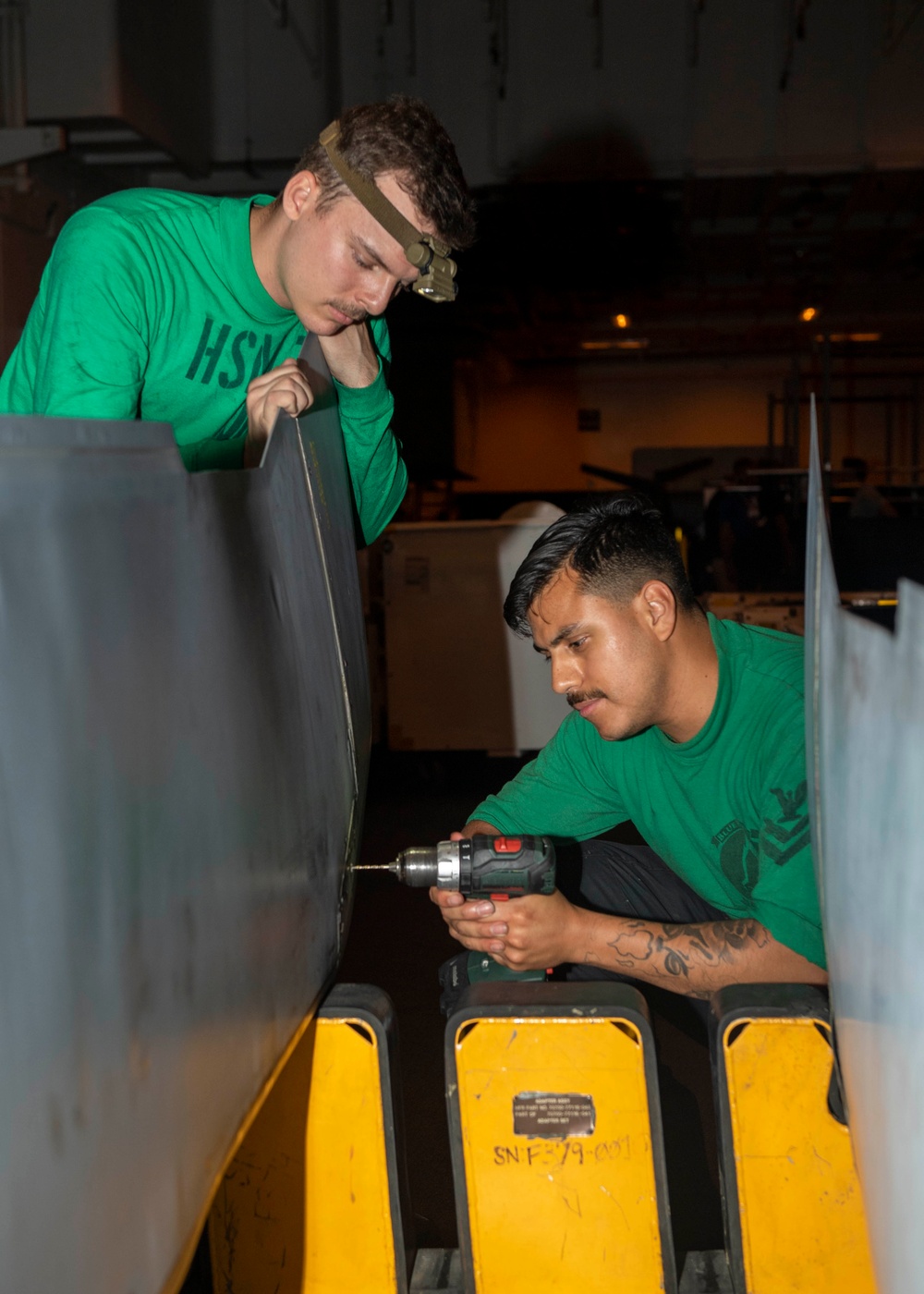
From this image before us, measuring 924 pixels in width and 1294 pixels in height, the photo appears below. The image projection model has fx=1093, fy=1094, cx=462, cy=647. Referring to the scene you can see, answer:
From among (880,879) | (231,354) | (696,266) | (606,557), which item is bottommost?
(880,879)

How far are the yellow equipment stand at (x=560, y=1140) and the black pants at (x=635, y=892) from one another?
0.62m

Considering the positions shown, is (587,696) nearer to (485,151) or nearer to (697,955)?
(697,955)

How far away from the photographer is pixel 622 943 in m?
1.42

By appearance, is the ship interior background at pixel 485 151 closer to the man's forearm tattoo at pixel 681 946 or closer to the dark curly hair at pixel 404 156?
the man's forearm tattoo at pixel 681 946

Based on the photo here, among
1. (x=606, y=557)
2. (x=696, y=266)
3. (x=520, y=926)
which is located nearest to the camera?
(x=520, y=926)

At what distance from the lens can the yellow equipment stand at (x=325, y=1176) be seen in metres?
1.15

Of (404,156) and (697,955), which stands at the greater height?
(404,156)

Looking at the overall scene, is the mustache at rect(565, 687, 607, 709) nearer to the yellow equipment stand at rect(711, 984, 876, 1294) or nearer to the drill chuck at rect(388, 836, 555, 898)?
the drill chuck at rect(388, 836, 555, 898)

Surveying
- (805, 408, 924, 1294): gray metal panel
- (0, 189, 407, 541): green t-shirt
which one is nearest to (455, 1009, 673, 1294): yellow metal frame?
(805, 408, 924, 1294): gray metal panel

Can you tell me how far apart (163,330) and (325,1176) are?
964mm

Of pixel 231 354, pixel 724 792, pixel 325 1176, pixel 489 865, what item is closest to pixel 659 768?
pixel 724 792

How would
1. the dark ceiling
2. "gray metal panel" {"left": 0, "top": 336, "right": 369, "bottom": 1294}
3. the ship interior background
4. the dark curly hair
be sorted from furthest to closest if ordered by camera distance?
the dark ceiling, the ship interior background, the dark curly hair, "gray metal panel" {"left": 0, "top": 336, "right": 369, "bottom": 1294}

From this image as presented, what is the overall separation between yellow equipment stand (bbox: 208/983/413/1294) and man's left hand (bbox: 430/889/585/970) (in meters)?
0.21

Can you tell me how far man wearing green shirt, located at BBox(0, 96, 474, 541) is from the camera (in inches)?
45.8
